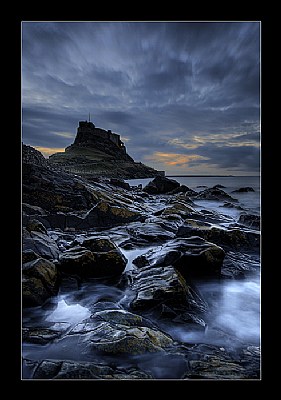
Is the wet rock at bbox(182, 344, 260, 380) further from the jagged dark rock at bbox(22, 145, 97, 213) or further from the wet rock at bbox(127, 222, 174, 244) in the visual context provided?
the jagged dark rock at bbox(22, 145, 97, 213)

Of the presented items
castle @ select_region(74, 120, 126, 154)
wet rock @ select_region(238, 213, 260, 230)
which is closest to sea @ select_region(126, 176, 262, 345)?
wet rock @ select_region(238, 213, 260, 230)

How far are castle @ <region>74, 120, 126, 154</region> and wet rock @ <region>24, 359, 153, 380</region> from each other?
453 ft

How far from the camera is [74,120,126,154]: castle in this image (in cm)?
13938

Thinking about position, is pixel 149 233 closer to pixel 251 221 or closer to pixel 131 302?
pixel 131 302

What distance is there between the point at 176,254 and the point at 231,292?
1533 mm

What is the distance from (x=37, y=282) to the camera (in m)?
4.62

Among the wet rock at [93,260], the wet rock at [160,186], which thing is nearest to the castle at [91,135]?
the wet rock at [160,186]

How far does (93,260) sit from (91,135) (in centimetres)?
14188

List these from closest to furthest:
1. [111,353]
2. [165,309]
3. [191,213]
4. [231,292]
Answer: [111,353] → [165,309] → [231,292] → [191,213]

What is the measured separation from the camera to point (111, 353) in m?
3.09

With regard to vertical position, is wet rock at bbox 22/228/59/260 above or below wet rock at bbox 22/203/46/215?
below
